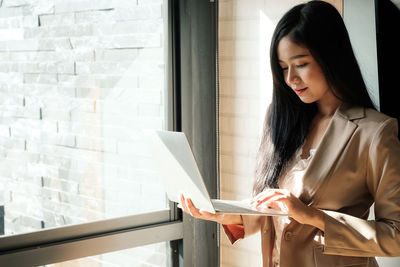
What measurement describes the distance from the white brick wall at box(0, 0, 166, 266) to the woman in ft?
2.85

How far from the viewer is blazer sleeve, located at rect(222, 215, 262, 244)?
6.99 feet

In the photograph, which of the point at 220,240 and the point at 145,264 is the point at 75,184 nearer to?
the point at 145,264

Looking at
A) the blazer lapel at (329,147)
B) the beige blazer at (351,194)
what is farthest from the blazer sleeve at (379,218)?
the blazer lapel at (329,147)

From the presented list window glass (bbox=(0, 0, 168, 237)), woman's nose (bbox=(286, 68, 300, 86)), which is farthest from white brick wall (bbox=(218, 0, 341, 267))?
woman's nose (bbox=(286, 68, 300, 86))

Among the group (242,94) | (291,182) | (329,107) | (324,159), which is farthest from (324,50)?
(242,94)

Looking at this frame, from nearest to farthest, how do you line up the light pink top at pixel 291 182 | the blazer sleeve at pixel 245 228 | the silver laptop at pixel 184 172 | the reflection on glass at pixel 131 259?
the silver laptop at pixel 184 172, the light pink top at pixel 291 182, the blazer sleeve at pixel 245 228, the reflection on glass at pixel 131 259

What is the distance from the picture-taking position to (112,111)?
2.79m

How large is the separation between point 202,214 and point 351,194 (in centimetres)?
51

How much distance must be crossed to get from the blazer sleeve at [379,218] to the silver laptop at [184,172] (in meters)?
0.19

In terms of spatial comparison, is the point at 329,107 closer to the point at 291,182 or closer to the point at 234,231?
the point at 291,182

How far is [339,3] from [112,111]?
3.79ft

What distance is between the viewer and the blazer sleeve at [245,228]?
Result: 2131mm

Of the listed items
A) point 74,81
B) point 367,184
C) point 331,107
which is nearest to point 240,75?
point 74,81

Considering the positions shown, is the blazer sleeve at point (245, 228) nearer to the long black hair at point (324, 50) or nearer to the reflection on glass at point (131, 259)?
the long black hair at point (324, 50)
